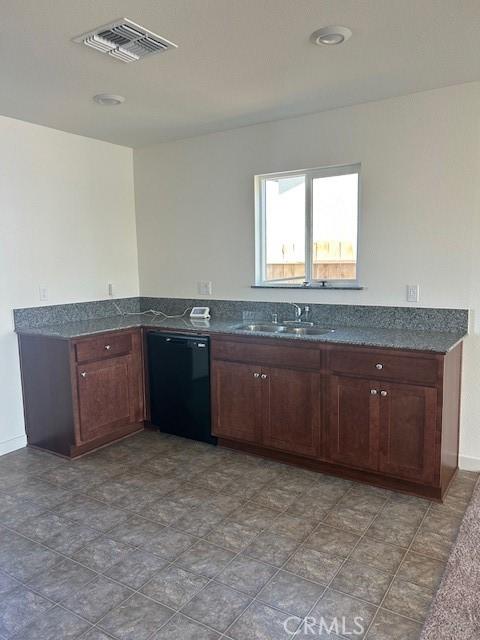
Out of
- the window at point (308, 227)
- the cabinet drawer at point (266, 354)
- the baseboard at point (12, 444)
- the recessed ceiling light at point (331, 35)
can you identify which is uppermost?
the recessed ceiling light at point (331, 35)

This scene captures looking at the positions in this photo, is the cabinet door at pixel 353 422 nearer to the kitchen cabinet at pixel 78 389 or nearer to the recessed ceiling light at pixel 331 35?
the kitchen cabinet at pixel 78 389

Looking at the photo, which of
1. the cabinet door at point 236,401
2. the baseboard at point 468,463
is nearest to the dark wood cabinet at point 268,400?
the cabinet door at point 236,401

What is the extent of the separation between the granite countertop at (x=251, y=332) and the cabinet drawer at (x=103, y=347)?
65 millimetres

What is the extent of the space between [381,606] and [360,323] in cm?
189

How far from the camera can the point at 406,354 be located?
8.71ft

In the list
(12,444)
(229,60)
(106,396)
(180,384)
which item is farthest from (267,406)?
(229,60)

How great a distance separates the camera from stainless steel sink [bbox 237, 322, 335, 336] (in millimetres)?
3438

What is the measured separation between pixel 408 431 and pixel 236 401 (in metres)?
1.18

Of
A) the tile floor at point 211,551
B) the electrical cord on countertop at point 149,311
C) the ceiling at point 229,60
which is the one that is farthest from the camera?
the electrical cord on countertop at point 149,311

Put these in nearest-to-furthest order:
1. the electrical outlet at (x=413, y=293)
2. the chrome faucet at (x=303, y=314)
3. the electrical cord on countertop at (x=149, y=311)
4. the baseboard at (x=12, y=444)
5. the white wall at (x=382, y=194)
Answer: the white wall at (x=382, y=194)
the electrical outlet at (x=413, y=293)
the baseboard at (x=12, y=444)
the chrome faucet at (x=303, y=314)
the electrical cord on countertop at (x=149, y=311)

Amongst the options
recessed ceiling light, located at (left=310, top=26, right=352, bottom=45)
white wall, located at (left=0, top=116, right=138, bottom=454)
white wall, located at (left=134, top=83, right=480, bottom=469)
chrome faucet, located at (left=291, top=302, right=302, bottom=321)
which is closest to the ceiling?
recessed ceiling light, located at (left=310, top=26, right=352, bottom=45)

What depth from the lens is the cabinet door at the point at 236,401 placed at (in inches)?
129

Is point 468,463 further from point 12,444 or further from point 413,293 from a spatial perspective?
point 12,444

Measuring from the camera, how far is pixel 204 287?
4.15 metres
